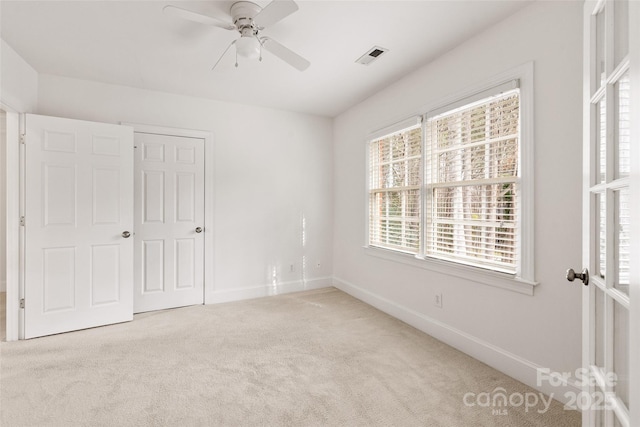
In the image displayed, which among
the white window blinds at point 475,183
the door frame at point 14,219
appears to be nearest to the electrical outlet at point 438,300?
the white window blinds at point 475,183

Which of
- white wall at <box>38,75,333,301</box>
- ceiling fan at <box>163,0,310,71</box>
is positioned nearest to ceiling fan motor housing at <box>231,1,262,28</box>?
ceiling fan at <box>163,0,310,71</box>

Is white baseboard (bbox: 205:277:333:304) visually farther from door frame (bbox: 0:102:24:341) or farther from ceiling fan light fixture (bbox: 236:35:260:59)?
ceiling fan light fixture (bbox: 236:35:260:59)

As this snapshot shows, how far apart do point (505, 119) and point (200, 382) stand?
2912mm

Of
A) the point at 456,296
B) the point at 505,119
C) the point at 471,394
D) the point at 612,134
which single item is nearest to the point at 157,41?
the point at 505,119

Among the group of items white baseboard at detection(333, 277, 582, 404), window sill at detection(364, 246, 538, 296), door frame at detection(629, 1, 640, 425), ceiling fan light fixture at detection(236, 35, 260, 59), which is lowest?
white baseboard at detection(333, 277, 582, 404)

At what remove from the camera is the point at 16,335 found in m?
2.84

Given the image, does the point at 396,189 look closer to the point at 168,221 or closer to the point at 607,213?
the point at 607,213

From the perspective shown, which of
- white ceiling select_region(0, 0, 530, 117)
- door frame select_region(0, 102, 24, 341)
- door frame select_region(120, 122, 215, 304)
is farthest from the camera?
door frame select_region(120, 122, 215, 304)

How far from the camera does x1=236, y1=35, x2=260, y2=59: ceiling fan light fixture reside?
2.10m

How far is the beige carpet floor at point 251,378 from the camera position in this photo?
1810mm

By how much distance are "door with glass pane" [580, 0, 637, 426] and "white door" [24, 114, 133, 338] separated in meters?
Result: 3.72

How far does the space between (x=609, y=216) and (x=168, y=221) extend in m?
3.82

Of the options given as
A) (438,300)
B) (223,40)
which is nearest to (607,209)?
(438,300)

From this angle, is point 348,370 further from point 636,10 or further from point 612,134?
point 636,10
